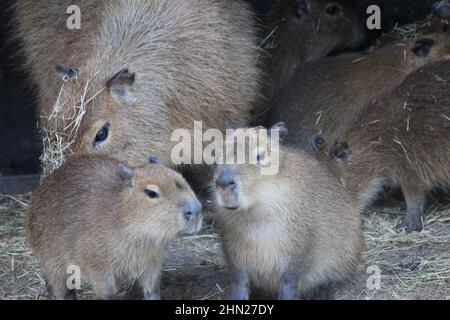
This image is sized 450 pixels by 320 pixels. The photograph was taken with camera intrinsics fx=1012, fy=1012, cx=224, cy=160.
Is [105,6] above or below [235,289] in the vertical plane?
above

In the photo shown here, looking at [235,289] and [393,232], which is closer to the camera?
[235,289]

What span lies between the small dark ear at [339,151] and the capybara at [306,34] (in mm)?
2040

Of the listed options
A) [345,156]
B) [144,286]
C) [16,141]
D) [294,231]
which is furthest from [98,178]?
[16,141]

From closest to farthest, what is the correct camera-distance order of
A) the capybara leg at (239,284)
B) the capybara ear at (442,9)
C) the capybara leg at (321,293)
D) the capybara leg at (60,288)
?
the capybara leg at (239,284), the capybara leg at (60,288), the capybara leg at (321,293), the capybara ear at (442,9)

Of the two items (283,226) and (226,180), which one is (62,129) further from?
(283,226)

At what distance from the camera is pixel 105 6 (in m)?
7.75

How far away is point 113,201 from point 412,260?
6.99 ft

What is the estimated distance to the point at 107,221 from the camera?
18.1ft

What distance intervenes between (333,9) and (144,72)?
253 cm

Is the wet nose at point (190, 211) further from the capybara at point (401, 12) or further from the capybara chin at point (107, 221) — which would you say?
the capybara at point (401, 12)

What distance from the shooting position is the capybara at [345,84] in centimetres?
786

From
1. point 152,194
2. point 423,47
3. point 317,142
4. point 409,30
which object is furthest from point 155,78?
point 409,30

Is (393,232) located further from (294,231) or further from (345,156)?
(294,231)

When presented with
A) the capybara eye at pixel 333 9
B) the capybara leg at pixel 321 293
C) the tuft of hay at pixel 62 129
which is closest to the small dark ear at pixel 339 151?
the capybara leg at pixel 321 293
